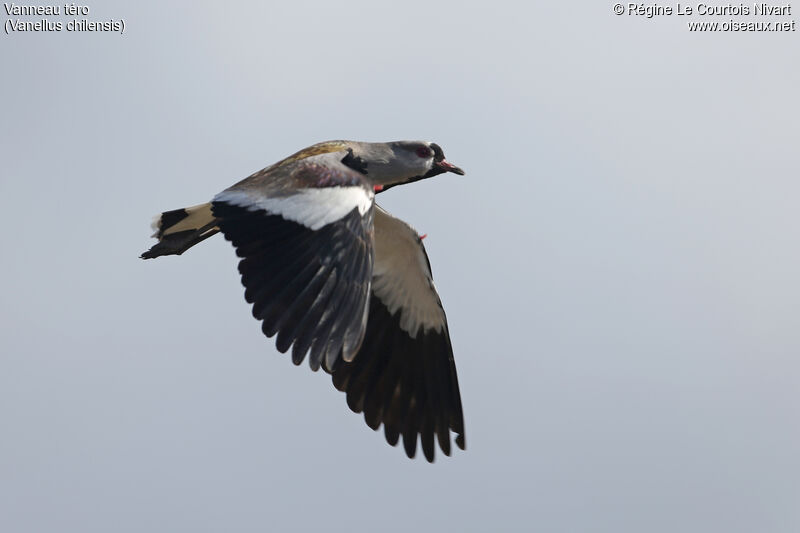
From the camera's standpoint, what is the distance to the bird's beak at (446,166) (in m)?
16.3

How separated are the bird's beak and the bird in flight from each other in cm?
1

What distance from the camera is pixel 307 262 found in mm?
12719

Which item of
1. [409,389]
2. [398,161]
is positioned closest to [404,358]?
[409,389]

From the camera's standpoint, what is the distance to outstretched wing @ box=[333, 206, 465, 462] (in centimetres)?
1575

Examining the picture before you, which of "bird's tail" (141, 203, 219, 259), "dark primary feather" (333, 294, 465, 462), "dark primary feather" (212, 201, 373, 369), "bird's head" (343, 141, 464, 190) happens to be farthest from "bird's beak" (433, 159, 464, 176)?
"dark primary feather" (212, 201, 373, 369)

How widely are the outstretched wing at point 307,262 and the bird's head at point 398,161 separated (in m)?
1.84

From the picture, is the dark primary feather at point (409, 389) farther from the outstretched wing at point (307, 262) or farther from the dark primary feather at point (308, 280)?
the dark primary feather at point (308, 280)

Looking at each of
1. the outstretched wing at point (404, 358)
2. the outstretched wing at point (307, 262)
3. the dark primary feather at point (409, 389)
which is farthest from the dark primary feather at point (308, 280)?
the dark primary feather at point (409, 389)

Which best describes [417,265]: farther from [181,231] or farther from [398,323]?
[181,231]

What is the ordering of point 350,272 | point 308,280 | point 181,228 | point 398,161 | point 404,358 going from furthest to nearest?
point 404,358, point 398,161, point 181,228, point 350,272, point 308,280

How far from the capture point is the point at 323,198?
524 inches

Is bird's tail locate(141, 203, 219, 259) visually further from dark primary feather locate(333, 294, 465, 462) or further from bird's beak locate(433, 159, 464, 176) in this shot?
bird's beak locate(433, 159, 464, 176)

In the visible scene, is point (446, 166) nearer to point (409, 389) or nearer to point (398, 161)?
point (398, 161)

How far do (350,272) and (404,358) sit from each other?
3.35 meters
